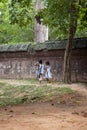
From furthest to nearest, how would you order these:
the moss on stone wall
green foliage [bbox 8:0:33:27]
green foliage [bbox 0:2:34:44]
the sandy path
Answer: green foliage [bbox 0:2:34:44] → the moss on stone wall → green foliage [bbox 8:0:33:27] → the sandy path

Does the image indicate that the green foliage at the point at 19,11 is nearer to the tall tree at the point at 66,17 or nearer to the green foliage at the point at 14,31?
the tall tree at the point at 66,17

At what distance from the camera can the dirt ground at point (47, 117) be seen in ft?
25.1

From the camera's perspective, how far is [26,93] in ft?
48.9

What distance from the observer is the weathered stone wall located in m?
18.3

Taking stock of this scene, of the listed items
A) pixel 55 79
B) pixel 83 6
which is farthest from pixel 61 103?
pixel 55 79

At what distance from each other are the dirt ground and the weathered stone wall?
640 centimetres

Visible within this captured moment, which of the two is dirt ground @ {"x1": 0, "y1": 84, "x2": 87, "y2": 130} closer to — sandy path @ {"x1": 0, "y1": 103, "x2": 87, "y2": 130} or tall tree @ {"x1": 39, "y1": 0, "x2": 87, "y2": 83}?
sandy path @ {"x1": 0, "y1": 103, "x2": 87, "y2": 130}

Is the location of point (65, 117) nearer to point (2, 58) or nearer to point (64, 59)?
point (64, 59)

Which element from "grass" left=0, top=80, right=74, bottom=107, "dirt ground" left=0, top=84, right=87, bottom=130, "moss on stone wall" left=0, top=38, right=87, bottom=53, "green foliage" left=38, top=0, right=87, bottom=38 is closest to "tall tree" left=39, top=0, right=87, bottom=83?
"green foliage" left=38, top=0, right=87, bottom=38

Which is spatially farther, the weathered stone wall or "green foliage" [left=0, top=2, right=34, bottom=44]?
"green foliage" [left=0, top=2, right=34, bottom=44]

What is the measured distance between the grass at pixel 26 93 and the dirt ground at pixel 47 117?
128cm

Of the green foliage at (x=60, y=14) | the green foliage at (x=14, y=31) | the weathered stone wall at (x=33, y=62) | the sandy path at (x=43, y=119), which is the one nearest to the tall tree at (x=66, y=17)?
the green foliage at (x=60, y=14)

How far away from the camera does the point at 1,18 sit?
30.1 meters

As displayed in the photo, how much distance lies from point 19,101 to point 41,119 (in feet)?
13.9
